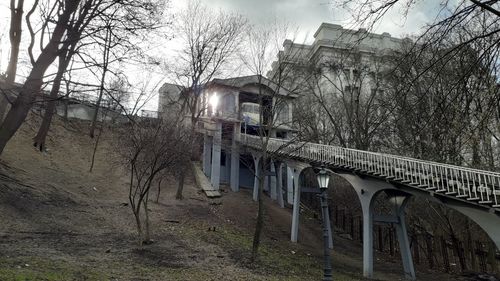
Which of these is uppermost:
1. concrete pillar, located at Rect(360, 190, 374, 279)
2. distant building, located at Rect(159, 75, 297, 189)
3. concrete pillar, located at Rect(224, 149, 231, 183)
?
distant building, located at Rect(159, 75, 297, 189)

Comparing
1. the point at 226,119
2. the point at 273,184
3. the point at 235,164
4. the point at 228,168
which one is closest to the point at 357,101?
the point at 273,184

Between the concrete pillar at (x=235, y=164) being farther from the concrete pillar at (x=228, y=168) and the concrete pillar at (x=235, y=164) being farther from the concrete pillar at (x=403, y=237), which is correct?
the concrete pillar at (x=403, y=237)

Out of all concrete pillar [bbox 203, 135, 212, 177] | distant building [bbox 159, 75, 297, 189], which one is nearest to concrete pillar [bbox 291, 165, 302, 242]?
distant building [bbox 159, 75, 297, 189]

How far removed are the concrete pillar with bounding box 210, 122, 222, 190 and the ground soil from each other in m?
1.22

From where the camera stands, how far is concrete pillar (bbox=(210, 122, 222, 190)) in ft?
94.0

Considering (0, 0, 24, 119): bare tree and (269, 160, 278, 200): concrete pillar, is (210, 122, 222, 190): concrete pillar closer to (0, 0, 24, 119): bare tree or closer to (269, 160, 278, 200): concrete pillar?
(269, 160, 278, 200): concrete pillar

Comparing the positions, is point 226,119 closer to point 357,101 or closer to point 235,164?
point 235,164

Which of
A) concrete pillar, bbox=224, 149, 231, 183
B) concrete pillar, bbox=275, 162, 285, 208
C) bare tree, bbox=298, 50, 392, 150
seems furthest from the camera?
concrete pillar, bbox=224, 149, 231, 183

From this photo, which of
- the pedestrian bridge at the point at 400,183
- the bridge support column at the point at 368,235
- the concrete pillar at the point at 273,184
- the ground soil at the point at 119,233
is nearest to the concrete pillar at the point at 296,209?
the pedestrian bridge at the point at 400,183

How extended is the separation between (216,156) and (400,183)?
1670 cm

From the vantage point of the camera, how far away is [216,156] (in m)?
→ 29.2

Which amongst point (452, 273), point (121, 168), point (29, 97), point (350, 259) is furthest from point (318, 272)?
point (121, 168)

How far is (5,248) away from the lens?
32.6 feet

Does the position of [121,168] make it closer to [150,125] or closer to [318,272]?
[150,125]
